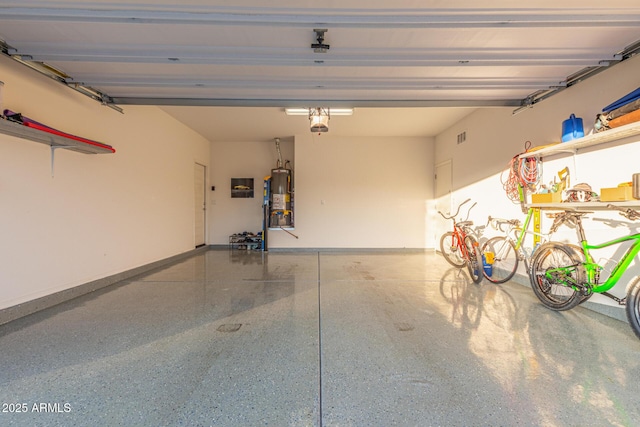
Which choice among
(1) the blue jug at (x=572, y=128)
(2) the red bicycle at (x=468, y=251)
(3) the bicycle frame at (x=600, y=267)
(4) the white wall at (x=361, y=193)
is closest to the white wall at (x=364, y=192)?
(4) the white wall at (x=361, y=193)

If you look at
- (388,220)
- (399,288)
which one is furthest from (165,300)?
(388,220)

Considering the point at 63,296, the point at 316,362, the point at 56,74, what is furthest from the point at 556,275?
the point at 56,74

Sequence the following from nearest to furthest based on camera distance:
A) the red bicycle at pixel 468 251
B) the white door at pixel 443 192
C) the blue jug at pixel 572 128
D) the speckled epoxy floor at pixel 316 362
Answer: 1. the speckled epoxy floor at pixel 316 362
2. the blue jug at pixel 572 128
3. the red bicycle at pixel 468 251
4. the white door at pixel 443 192

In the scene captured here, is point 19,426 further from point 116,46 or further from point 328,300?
point 116,46

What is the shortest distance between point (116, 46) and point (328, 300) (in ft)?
10.7

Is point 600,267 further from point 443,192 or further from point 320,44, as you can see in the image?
point 443,192

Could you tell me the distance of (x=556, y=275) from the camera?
9.27 feet

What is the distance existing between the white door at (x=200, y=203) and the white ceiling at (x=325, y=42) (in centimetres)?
329

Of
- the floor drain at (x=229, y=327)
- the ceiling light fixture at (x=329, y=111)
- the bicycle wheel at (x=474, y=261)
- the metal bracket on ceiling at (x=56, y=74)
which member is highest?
the ceiling light fixture at (x=329, y=111)

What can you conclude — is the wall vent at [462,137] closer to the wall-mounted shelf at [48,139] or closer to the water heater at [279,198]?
the water heater at [279,198]

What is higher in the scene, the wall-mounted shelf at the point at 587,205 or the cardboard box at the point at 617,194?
the cardboard box at the point at 617,194

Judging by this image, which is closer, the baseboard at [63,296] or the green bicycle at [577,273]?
the green bicycle at [577,273]

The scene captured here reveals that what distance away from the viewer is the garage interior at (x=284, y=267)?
5.21 feet

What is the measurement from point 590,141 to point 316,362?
3.25m
